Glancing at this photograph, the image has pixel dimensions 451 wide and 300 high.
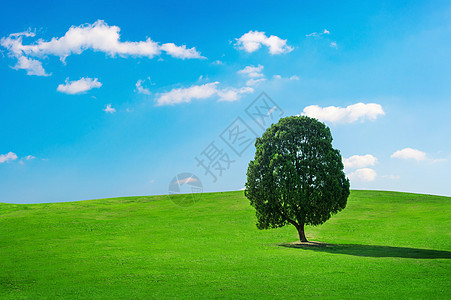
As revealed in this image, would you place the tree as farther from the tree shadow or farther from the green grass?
the green grass

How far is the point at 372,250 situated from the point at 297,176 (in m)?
10.9

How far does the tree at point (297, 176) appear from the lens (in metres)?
41.2

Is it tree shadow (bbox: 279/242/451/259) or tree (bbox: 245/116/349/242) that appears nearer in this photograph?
tree shadow (bbox: 279/242/451/259)

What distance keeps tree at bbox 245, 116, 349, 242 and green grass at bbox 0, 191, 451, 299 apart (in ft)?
13.2

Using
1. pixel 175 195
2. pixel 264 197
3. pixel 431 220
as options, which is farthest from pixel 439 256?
pixel 175 195

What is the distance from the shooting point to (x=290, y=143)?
4284cm

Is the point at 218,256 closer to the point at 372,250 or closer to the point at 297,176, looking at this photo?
the point at 297,176

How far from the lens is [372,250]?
37.3 m

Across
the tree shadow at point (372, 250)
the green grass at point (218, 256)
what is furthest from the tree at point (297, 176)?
the green grass at point (218, 256)

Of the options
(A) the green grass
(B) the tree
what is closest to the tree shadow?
(A) the green grass

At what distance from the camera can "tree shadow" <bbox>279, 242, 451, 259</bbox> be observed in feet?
112

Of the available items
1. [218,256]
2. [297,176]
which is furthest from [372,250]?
[218,256]

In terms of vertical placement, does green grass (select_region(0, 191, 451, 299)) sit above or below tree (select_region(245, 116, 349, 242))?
below

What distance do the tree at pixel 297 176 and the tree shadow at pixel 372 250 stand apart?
291cm
